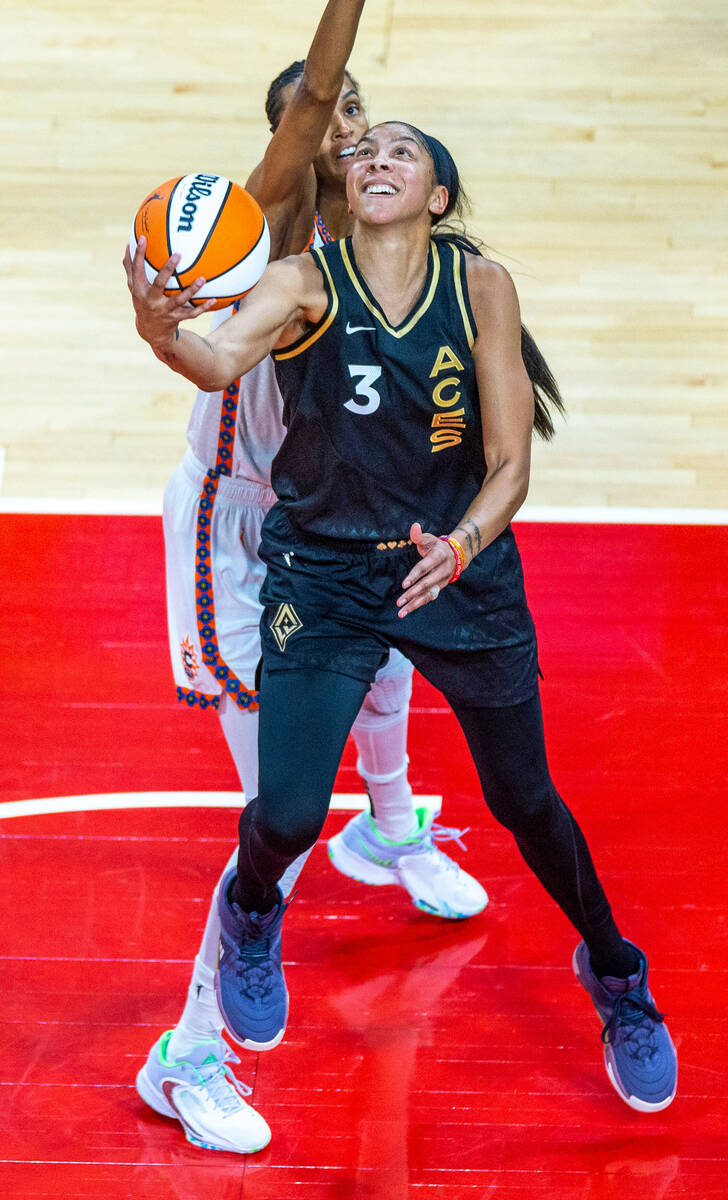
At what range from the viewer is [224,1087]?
3041 millimetres

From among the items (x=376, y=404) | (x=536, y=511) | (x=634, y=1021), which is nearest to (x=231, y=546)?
(x=376, y=404)

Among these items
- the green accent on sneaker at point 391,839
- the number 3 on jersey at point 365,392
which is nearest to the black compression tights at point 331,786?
the number 3 on jersey at point 365,392

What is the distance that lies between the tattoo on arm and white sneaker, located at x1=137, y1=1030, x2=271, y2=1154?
1222 mm

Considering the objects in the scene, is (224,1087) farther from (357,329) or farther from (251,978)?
(357,329)

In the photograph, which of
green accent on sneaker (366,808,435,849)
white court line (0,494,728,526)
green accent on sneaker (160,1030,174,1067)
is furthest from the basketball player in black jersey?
white court line (0,494,728,526)

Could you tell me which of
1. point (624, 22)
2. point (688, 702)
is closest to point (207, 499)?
point (688, 702)

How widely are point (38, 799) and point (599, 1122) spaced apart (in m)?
1.75

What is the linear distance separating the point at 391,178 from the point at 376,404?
1.44ft

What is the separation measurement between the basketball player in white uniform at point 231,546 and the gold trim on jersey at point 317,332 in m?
0.26

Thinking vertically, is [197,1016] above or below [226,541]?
below

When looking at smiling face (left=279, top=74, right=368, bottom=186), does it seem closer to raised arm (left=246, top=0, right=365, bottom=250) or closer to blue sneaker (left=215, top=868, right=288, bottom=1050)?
raised arm (left=246, top=0, right=365, bottom=250)

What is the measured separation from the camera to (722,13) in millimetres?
8180

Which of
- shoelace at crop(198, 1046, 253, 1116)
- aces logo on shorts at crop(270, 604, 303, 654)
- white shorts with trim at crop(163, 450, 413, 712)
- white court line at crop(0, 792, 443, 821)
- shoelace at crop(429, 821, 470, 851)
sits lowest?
white court line at crop(0, 792, 443, 821)

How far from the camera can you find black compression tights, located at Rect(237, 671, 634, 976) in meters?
2.74
